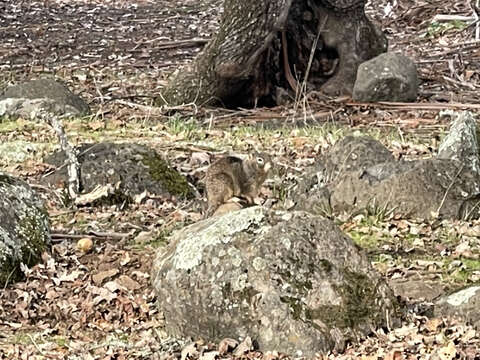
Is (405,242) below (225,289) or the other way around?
below

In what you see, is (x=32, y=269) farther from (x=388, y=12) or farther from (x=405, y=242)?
(x=388, y=12)

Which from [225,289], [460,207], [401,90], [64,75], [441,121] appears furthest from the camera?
[64,75]

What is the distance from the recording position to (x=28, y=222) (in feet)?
21.3

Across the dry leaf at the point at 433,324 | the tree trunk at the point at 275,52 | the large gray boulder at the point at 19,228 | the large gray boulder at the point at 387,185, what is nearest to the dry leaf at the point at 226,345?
the dry leaf at the point at 433,324

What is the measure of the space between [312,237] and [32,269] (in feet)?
6.89

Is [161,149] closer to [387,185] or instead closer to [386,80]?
[387,185]

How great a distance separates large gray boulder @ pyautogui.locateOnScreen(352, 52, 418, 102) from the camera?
12.4m

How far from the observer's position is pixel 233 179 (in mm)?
6777

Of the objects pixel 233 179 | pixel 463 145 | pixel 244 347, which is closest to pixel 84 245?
pixel 233 179

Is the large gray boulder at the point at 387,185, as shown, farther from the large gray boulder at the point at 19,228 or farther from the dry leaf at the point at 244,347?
the dry leaf at the point at 244,347

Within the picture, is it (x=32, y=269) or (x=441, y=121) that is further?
(x=441, y=121)

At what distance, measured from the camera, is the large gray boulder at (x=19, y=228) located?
20.0 ft

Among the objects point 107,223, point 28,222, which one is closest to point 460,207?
point 107,223

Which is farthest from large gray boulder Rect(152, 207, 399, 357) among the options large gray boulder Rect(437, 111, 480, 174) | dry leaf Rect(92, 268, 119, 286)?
large gray boulder Rect(437, 111, 480, 174)
